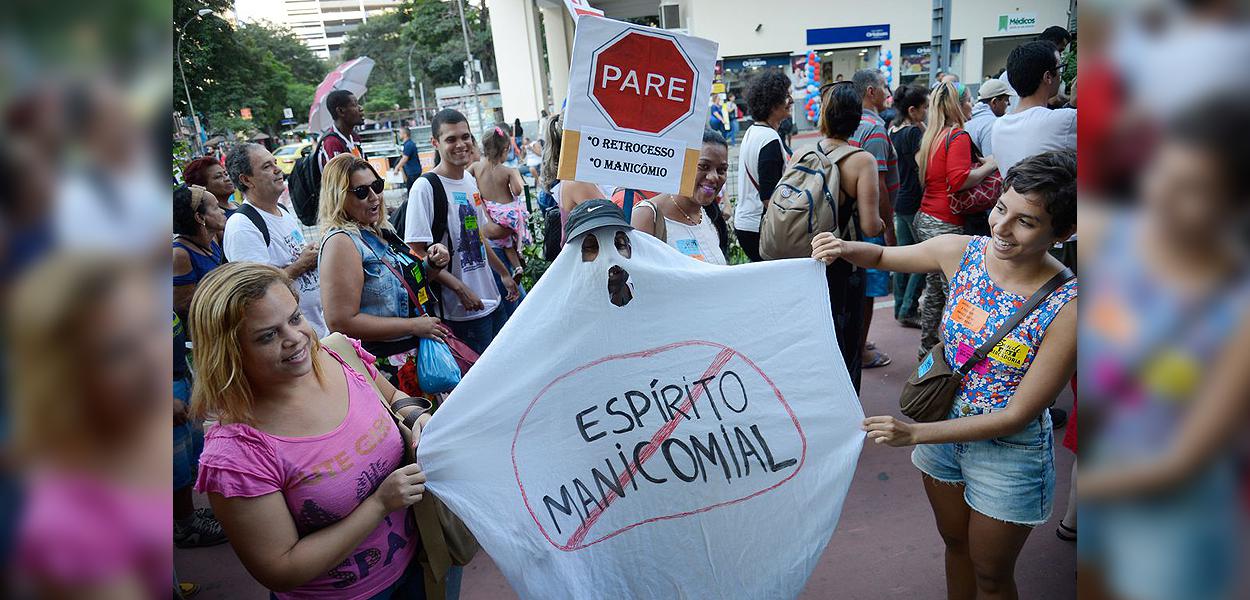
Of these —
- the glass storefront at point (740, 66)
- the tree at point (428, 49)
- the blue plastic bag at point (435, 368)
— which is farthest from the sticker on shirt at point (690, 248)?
the tree at point (428, 49)

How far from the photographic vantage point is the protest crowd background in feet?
1.16

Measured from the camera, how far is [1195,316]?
399 mm

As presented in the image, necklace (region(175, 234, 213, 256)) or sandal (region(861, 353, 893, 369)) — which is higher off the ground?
necklace (region(175, 234, 213, 256))

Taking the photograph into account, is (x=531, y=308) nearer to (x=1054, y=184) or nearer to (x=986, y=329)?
(x=986, y=329)

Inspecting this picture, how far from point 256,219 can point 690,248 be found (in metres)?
2.25

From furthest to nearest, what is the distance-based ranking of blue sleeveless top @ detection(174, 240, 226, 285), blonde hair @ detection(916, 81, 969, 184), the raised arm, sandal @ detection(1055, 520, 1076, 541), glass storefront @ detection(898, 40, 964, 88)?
glass storefront @ detection(898, 40, 964, 88), blonde hair @ detection(916, 81, 969, 184), blue sleeveless top @ detection(174, 240, 226, 285), sandal @ detection(1055, 520, 1076, 541), the raised arm

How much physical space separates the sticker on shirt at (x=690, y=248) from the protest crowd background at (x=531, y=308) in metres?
0.02

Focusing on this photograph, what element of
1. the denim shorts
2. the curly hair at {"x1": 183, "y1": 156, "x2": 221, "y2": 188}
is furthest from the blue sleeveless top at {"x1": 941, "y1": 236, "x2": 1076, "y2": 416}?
the curly hair at {"x1": 183, "y1": 156, "x2": 221, "y2": 188}

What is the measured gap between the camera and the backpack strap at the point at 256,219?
3623 millimetres

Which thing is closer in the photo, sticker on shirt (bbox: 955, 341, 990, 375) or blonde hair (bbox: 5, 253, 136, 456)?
blonde hair (bbox: 5, 253, 136, 456)

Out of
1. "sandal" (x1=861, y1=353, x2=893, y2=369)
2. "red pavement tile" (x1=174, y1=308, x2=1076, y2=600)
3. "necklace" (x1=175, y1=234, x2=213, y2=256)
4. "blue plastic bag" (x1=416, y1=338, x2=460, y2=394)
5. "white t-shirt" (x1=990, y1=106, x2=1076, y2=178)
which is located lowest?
"red pavement tile" (x1=174, y1=308, x2=1076, y2=600)

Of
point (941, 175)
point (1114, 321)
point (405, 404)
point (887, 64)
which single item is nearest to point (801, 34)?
point (887, 64)

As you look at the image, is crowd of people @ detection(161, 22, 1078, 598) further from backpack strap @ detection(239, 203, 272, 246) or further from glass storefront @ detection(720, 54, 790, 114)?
glass storefront @ detection(720, 54, 790, 114)

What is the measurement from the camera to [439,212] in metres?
3.83
